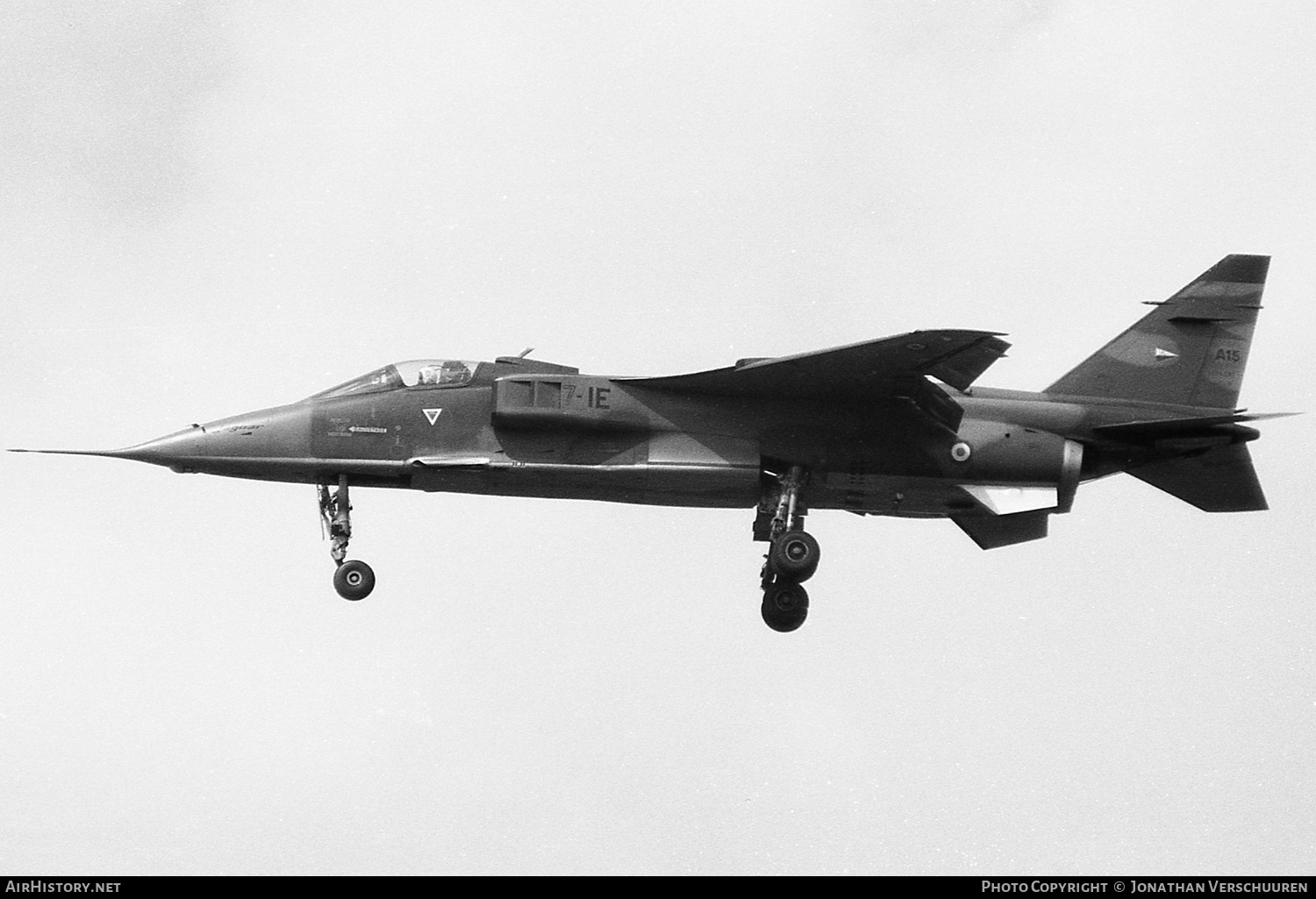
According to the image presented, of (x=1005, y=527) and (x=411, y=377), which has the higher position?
(x=411, y=377)

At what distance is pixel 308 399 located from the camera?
1060 inches

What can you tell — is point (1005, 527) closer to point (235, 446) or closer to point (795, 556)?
point (795, 556)

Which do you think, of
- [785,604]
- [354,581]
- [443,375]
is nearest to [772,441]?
[785,604]

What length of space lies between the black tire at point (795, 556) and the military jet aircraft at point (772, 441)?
1.2 inches

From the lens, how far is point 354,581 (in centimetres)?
2595

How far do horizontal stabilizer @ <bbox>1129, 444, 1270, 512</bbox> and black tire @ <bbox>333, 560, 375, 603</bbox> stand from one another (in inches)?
445

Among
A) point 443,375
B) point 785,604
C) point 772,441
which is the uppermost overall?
point 443,375

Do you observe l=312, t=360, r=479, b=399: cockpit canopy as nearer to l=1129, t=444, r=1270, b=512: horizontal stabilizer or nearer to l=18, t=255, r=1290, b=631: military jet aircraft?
l=18, t=255, r=1290, b=631: military jet aircraft

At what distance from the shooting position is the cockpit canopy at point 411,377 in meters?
26.9

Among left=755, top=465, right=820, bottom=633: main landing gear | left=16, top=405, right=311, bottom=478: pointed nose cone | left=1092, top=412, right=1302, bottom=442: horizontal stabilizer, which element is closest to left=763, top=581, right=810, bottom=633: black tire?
left=755, top=465, right=820, bottom=633: main landing gear

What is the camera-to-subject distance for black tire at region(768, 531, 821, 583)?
26844mm

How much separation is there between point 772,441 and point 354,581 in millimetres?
6081

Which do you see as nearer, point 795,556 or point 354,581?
point 354,581
